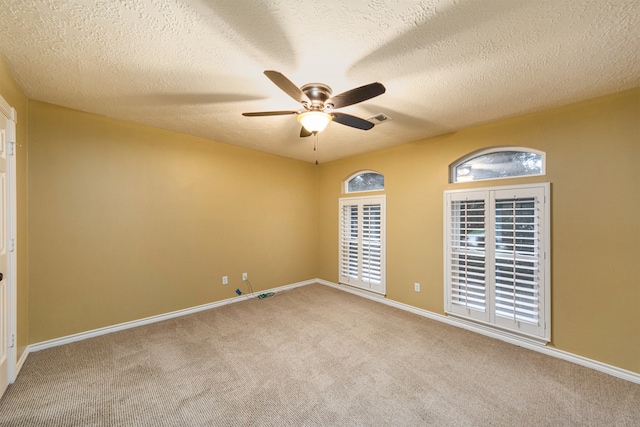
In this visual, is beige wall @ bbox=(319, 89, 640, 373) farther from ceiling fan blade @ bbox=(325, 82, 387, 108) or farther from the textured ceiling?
ceiling fan blade @ bbox=(325, 82, 387, 108)

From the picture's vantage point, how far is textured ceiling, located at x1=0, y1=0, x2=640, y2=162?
1.40 m

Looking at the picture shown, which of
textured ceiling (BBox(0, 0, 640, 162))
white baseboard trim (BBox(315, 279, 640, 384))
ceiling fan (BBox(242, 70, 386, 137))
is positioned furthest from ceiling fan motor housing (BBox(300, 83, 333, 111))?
white baseboard trim (BBox(315, 279, 640, 384))

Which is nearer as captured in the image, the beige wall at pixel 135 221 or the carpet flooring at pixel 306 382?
the carpet flooring at pixel 306 382

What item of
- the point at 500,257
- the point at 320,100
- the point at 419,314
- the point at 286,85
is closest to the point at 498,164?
the point at 500,257

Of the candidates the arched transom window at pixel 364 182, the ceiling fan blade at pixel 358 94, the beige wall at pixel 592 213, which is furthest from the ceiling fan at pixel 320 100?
the arched transom window at pixel 364 182

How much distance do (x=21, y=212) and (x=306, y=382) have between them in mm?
2950

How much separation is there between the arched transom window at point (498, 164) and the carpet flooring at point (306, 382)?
74.3 inches

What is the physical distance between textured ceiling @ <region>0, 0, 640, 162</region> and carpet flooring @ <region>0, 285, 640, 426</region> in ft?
8.11

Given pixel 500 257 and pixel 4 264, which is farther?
pixel 500 257

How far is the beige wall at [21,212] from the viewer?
2.21 m

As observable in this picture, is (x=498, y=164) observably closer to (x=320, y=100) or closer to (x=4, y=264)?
(x=320, y=100)

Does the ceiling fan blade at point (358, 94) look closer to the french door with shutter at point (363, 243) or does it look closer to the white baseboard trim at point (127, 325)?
the french door with shutter at point (363, 243)

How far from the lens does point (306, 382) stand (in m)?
2.14

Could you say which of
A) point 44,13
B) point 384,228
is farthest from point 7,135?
point 384,228
